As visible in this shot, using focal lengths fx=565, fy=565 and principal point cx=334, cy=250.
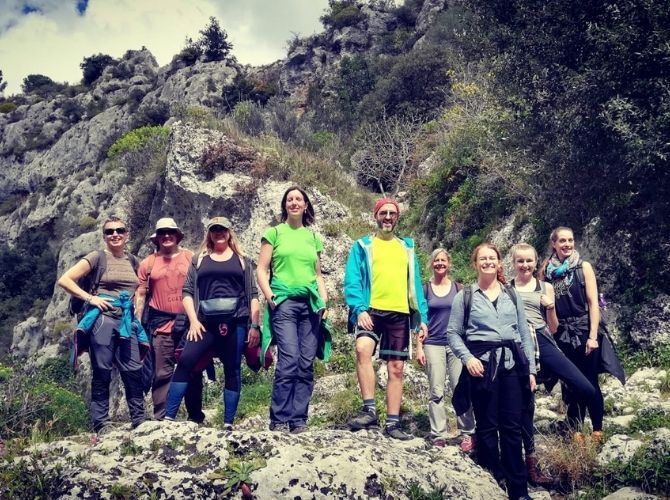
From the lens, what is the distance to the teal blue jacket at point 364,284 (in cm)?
504

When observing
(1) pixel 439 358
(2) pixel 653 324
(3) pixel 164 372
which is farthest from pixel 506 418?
(2) pixel 653 324

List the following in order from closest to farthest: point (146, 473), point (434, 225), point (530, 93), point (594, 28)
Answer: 1. point (146, 473)
2. point (594, 28)
3. point (530, 93)
4. point (434, 225)

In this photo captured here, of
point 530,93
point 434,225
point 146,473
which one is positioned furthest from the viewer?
point 434,225

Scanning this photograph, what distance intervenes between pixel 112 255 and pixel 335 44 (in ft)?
143

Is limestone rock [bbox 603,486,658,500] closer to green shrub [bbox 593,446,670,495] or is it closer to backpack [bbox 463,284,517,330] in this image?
green shrub [bbox 593,446,670,495]

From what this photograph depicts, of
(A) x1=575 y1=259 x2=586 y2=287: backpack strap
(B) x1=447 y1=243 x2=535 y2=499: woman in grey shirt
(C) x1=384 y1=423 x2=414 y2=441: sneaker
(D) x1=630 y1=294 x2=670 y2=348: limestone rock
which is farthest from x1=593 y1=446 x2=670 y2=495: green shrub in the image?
(D) x1=630 y1=294 x2=670 y2=348: limestone rock

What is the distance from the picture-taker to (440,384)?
559cm

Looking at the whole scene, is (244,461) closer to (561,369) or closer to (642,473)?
(561,369)

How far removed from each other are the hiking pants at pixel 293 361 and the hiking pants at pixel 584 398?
2445 mm

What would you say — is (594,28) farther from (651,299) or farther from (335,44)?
(335,44)

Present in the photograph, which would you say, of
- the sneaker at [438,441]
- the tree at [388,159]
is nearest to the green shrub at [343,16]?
the tree at [388,159]

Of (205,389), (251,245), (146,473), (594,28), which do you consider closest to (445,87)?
(251,245)

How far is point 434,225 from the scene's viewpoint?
16.1m

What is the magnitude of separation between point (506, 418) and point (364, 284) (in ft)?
5.32
